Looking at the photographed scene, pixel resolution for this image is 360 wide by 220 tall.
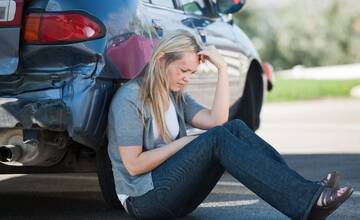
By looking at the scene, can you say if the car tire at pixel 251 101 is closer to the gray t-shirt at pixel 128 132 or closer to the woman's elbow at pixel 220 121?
the woman's elbow at pixel 220 121

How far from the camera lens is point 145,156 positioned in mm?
4473

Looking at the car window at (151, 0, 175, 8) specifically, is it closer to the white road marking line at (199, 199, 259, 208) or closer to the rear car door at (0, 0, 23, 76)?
the rear car door at (0, 0, 23, 76)

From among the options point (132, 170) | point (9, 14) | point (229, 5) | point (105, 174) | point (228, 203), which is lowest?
point (228, 203)

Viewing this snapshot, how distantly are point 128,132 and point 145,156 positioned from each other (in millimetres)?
149

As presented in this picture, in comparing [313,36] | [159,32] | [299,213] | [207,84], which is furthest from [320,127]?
[313,36]

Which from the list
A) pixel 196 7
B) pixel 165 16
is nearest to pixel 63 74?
pixel 165 16

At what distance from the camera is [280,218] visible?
→ 4984 millimetres

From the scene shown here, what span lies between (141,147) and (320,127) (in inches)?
339

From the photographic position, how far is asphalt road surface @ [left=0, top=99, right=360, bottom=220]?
520cm

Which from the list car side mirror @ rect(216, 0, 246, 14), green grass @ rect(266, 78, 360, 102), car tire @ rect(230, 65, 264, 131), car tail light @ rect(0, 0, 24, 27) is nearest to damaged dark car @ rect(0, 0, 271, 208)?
car tail light @ rect(0, 0, 24, 27)

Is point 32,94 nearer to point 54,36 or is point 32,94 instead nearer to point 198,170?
point 54,36

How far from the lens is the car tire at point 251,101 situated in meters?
7.35

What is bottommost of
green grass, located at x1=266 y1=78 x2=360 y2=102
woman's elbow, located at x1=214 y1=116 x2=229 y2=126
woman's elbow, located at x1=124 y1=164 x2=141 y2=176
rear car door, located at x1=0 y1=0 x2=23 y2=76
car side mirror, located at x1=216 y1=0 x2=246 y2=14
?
green grass, located at x1=266 y1=78 x2=360 y2=102

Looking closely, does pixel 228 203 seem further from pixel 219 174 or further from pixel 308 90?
pixel 308 90
